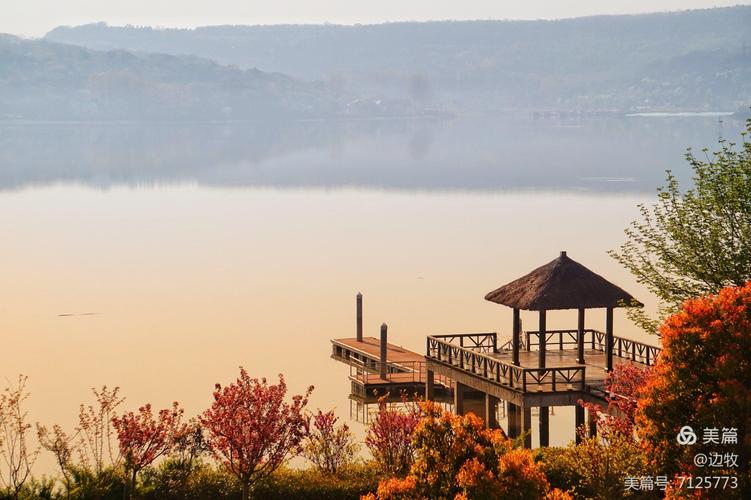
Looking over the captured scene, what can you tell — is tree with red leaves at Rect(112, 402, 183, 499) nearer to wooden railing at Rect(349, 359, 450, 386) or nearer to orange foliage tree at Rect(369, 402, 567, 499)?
orange foliage tree at Rect(369, 402, 567, 499)

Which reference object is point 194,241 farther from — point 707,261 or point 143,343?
point 707,261

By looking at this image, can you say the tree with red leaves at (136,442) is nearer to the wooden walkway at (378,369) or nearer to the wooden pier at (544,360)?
the wooden pier at (544,360)

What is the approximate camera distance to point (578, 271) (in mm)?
25719

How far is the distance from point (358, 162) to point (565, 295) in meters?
123

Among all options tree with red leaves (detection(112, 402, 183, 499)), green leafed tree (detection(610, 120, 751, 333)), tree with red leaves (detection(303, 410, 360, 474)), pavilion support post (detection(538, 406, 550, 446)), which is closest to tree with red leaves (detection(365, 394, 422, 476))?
tree with red leaves (detection(303, 410, 360, 474))

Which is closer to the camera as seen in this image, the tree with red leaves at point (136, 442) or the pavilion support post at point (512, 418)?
the tree with red leaves at point (136, 442)

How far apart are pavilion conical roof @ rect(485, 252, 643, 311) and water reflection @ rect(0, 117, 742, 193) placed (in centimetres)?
7629

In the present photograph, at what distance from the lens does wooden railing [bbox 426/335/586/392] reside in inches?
941

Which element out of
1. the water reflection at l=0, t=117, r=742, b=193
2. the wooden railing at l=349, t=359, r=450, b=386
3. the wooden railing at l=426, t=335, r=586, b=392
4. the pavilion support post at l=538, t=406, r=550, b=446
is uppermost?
the water reflection at l=0, t=117, r=742, b=193

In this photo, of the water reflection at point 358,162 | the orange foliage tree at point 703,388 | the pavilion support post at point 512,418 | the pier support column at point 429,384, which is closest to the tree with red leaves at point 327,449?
the pier support column at point 429,384

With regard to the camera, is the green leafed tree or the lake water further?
the lake water

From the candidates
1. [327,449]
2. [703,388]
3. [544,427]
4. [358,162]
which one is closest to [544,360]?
[544,427]

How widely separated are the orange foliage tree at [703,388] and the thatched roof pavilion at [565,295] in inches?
381

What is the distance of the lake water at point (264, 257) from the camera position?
39.4m
